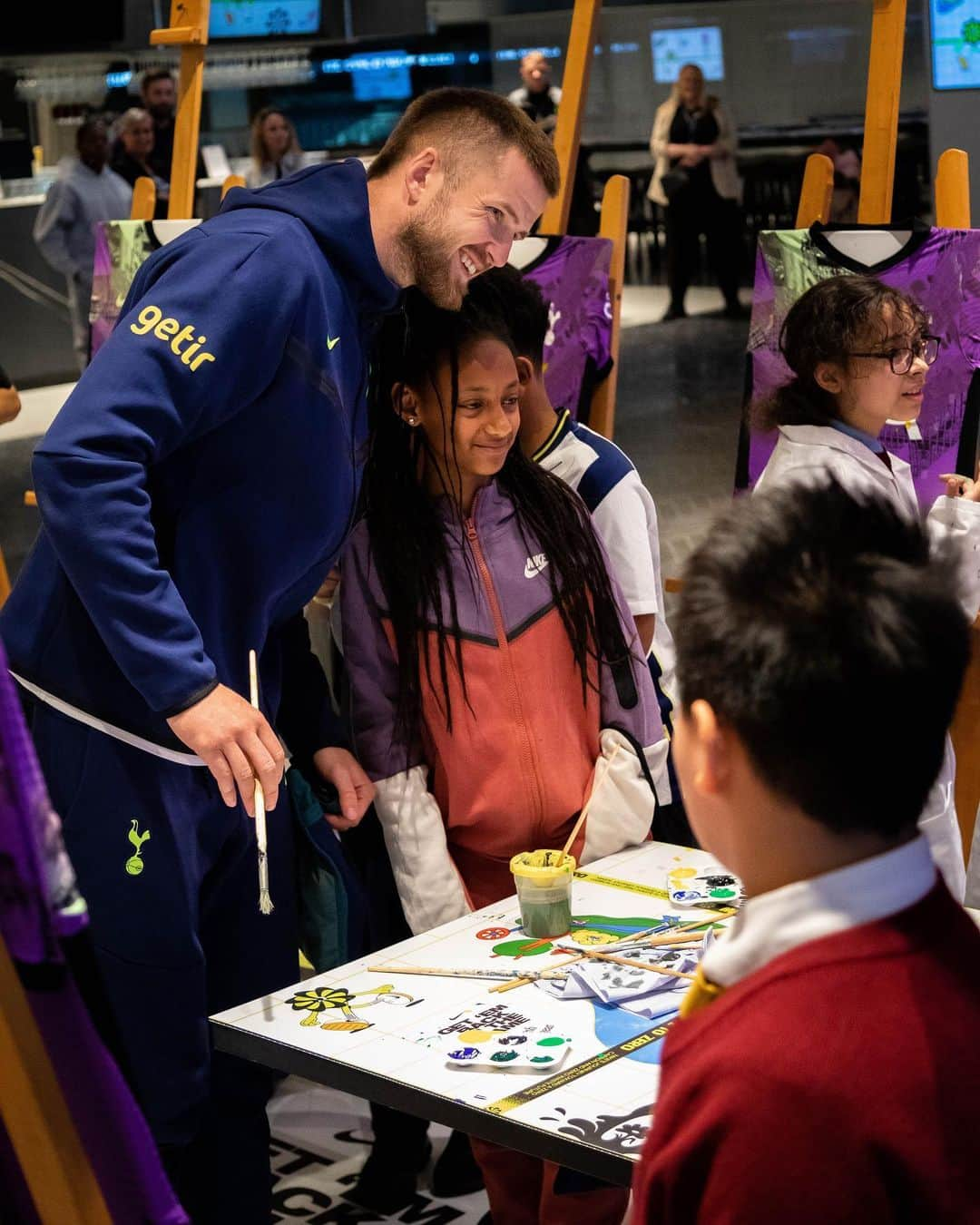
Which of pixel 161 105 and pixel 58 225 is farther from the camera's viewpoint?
pixel 161 105

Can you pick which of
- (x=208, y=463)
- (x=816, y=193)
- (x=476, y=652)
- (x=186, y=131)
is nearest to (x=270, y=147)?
(x=186, y=131)

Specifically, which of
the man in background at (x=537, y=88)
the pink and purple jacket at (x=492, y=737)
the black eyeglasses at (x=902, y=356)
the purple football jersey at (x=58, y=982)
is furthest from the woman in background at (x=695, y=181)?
the purple football jersey at (x=58, y=982)

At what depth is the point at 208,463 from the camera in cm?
201

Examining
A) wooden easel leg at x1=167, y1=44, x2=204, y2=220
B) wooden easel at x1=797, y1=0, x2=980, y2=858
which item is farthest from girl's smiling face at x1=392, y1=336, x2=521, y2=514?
wooden easel leg at x1=167, y1=44, x2=204, y2=220

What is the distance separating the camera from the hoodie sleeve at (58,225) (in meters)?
7.93

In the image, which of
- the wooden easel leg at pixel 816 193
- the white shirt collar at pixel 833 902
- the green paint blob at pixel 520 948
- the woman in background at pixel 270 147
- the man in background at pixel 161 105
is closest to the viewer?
the white shirt collar at pixel 833 902

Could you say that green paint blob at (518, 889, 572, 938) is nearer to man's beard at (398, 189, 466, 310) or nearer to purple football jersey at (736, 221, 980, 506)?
man's beard at (398, 189, 466, 310)

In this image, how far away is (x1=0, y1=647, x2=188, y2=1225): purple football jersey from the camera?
942 mm

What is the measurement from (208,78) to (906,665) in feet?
31.2

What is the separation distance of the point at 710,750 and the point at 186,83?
11.2ft

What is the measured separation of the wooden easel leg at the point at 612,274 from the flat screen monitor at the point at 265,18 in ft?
22.5

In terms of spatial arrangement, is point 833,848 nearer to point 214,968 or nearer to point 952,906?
point 952,906

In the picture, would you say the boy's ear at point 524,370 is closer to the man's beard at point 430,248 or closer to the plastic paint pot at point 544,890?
the man's beard at point 430,248

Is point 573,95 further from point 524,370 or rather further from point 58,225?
point 58,225
